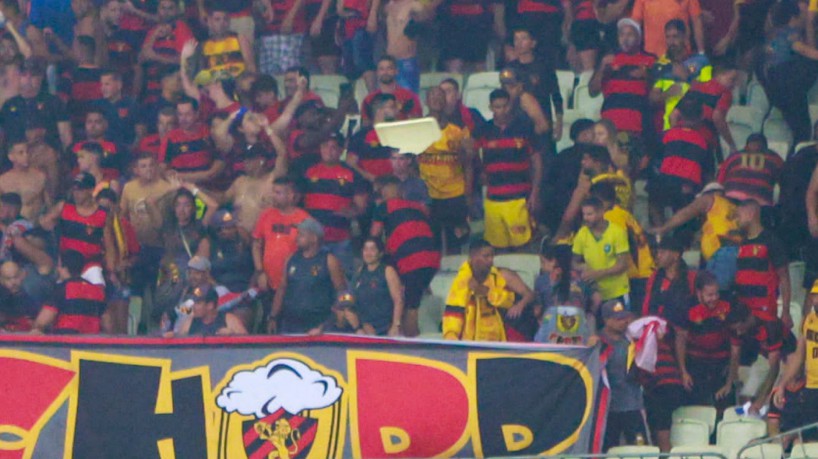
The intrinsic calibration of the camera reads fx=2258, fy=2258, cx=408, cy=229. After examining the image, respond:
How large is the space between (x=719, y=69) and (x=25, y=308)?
582 cm

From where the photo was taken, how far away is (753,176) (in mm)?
16375

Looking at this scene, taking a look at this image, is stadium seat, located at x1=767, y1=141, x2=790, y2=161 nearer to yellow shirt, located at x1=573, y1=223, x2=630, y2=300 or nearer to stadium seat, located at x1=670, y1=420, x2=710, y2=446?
yellow shirt, located at x1=573, y1=223, x2=630, y2=300

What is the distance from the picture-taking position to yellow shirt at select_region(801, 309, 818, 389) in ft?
47.9

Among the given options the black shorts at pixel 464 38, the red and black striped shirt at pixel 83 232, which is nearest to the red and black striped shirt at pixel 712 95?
the black shorts at pixel 464 38

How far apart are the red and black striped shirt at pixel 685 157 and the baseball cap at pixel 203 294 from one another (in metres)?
3.47

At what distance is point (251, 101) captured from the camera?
18125mm

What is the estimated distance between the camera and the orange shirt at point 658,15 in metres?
18.2

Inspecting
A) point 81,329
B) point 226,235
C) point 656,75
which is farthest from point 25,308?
point 656,75

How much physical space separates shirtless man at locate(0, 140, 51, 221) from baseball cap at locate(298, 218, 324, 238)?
2.37 metres

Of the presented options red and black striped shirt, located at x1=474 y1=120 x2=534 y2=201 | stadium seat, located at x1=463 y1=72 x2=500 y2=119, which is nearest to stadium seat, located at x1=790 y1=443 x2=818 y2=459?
red and black striped shirt, located at x1=474 y1=120 x2=534 y2=201

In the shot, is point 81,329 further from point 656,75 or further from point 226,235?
point 656,75

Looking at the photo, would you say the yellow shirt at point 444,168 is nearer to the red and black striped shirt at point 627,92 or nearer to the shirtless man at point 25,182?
the red and black striped shirt at point 627,92

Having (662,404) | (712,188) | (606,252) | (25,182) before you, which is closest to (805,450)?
(662,404)

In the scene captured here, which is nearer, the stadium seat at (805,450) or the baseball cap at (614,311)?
the stadium seat at (805,450)
